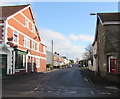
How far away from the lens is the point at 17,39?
30.5 metres

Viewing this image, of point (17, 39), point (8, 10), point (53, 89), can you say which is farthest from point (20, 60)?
point (53, 89)

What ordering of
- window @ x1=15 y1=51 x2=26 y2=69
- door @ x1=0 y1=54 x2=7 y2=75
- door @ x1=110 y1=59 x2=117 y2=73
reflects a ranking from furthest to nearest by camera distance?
window @ x1=15 y1=51 x2=26 y2=69, door @ x1=0 y1=54 x2=7 y2=75, door @ x1=110 y1=59 x2=117 y2=73

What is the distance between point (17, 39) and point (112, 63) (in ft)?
49.6

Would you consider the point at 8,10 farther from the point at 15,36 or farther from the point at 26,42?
the point at 26,42

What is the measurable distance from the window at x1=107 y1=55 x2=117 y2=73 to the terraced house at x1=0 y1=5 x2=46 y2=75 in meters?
12.7

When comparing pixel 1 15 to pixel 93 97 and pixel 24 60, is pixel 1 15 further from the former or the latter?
pixel 93 97

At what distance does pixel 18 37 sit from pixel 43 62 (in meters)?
19.8

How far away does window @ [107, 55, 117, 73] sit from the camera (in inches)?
818

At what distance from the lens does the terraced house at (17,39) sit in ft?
87.4

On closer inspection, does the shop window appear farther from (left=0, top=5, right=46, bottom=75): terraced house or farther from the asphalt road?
(left=0, top=5, right=46, bottom=75): terraced house

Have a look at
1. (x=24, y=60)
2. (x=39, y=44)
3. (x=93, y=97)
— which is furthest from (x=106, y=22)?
(x=39, y=44)

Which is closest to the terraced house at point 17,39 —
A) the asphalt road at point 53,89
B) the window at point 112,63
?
the asphalt road at point 53,89

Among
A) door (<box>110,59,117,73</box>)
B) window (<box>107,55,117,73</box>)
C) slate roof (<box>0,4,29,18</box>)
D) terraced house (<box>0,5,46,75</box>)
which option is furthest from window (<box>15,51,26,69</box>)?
door (<box>110,59,117,73</box>)

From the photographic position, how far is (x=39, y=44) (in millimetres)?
46781
